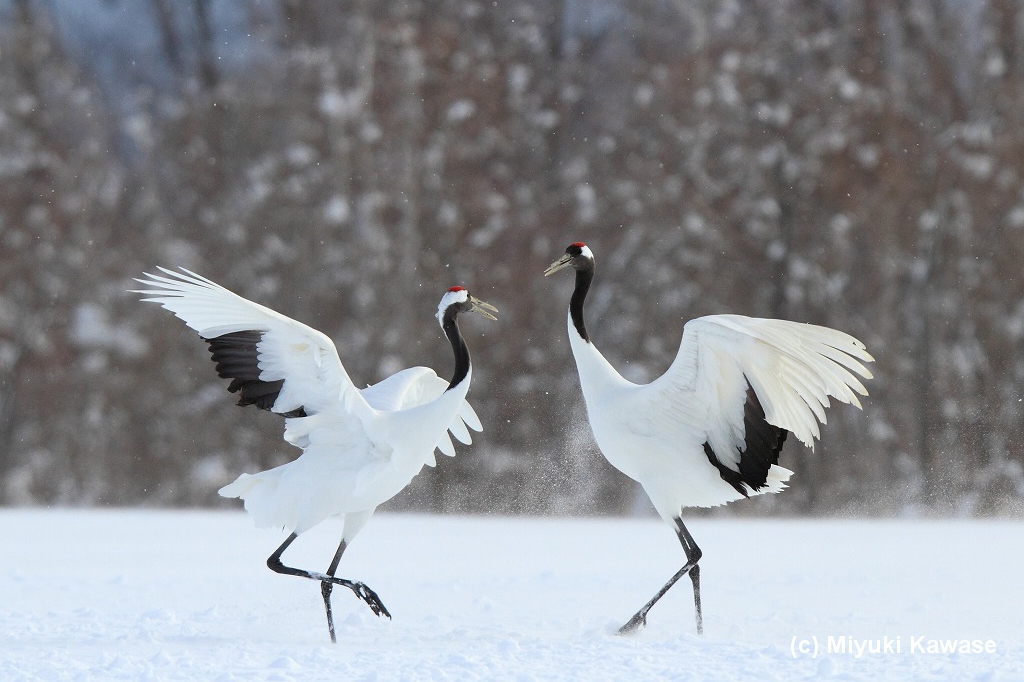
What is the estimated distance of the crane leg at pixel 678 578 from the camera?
4617 millimetres

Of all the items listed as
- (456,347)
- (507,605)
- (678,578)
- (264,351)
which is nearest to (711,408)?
(678,578)

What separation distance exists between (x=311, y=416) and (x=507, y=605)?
1.26 meters

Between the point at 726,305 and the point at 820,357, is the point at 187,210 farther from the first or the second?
the point at 820,357

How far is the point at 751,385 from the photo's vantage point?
463cm

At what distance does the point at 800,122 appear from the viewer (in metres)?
12.9

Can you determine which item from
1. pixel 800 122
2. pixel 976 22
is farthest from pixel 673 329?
pixel 976 22

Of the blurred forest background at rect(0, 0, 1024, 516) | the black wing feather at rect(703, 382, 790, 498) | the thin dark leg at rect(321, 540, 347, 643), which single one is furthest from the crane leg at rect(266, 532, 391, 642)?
the blurred forest background at rect(0, 0, 1024, 516)

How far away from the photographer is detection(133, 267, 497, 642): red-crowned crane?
455 centimetres

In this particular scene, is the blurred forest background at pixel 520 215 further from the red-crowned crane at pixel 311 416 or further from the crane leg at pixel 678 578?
the red-crowned crane at pixel 311 416

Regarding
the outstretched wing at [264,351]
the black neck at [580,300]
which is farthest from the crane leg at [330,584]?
the black neck at [580,300]

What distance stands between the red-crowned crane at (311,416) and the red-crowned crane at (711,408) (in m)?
0.61

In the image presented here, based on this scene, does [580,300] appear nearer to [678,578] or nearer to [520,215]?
[678,578]

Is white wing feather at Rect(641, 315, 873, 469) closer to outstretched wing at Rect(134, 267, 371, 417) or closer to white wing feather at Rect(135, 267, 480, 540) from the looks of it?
white wing feather at Rect(135, 267, 480, 540)

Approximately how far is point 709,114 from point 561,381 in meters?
3.07
